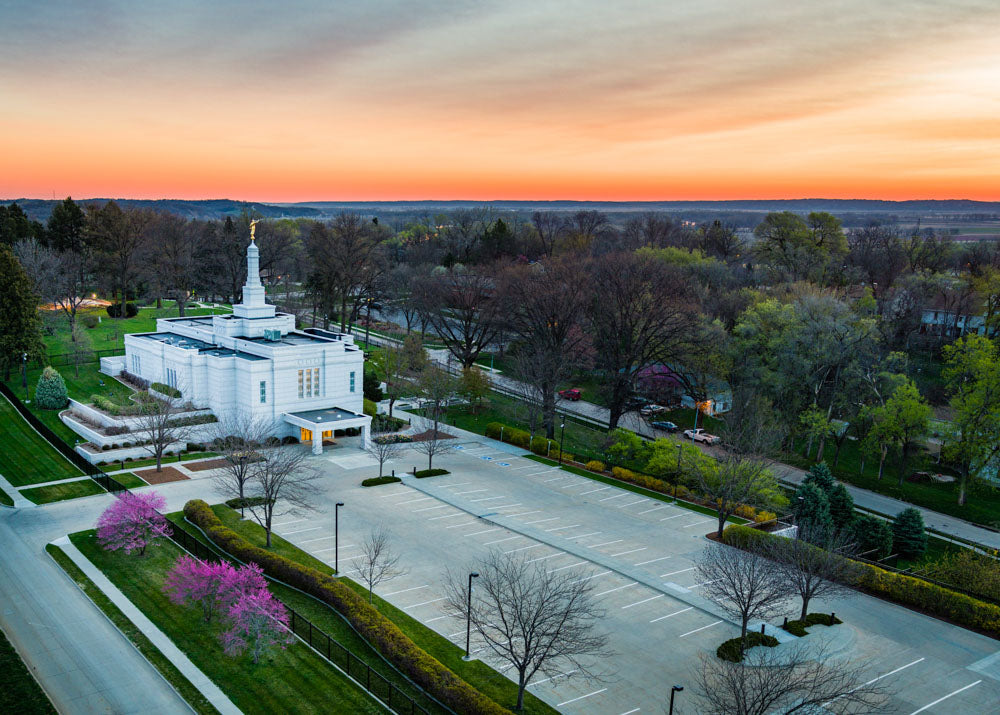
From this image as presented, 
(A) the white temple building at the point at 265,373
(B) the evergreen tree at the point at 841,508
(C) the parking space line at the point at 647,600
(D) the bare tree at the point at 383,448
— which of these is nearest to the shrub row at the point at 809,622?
(C) the parking space line at the point at 647,600

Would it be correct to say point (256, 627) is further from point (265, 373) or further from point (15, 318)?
point (15, 318)

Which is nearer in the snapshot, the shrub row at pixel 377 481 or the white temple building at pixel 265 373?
the shrub row at pixel 377 481

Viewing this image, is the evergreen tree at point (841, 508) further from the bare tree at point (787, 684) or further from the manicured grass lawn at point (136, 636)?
the manicured grass lawn at point (136, 636)

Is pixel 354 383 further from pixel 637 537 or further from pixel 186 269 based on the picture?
pixel 186 269

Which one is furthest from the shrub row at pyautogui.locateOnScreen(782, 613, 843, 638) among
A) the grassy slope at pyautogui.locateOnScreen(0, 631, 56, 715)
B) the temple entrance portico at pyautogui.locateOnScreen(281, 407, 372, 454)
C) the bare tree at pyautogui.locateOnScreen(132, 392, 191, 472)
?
the bare tree at pyautogui.locateOnScreen(132, 392, 191, 472)

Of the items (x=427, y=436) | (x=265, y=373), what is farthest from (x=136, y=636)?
(x=427, y=436)
